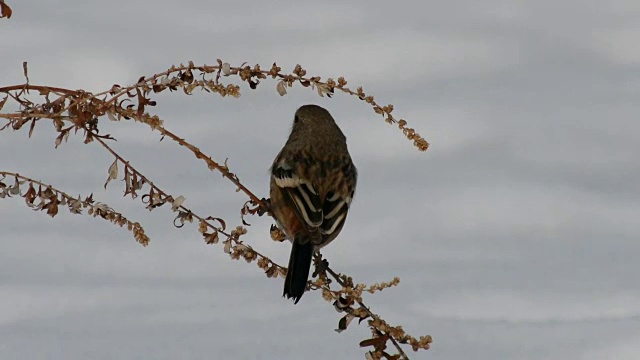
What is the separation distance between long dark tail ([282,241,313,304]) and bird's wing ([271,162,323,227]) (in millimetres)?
255

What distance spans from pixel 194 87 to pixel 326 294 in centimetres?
114

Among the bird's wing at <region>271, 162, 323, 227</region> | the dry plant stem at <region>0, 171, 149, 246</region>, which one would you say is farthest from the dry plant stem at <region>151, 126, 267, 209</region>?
the bird's wing at <region>271, 162, 323, 227</region>

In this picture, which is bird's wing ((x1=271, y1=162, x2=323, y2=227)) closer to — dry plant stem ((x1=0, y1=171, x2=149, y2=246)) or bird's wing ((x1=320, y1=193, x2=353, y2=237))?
bird's wing ((x1=320, y1=193, x2=353, y2=237))

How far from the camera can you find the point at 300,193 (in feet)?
22.7

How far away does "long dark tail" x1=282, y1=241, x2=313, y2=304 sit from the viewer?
491 cm

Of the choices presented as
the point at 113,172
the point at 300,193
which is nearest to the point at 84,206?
the point at 113,172

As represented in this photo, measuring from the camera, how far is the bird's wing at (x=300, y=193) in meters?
6.61

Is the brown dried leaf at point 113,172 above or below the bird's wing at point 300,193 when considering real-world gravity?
below

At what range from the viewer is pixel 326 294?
13.3 feet

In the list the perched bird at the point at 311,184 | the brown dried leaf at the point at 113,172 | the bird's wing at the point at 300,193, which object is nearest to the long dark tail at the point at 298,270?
the perched bird at the point at 311,184

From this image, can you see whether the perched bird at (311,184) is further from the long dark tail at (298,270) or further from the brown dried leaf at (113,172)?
the brown dried leaf at (113,172)

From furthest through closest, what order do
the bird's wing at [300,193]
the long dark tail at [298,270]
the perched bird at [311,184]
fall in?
the bird's wing at [300,193] → the perched bird at [311,184] → the long dark tail at [298,270]

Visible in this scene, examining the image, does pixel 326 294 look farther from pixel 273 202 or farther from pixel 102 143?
pixel 273 202

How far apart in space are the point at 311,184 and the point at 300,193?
0.83ft
